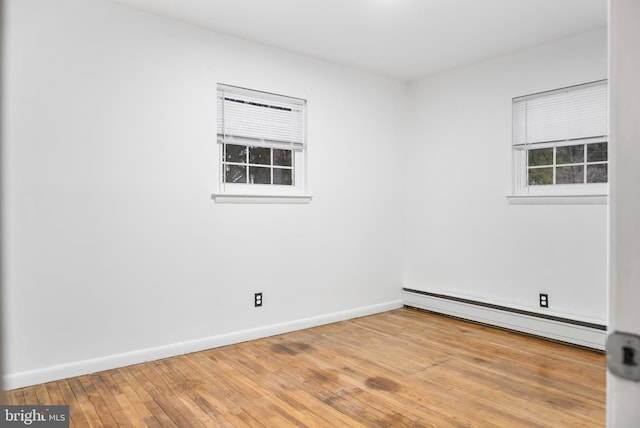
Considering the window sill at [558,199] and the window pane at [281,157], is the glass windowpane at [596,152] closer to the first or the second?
the window sill at [558,199]

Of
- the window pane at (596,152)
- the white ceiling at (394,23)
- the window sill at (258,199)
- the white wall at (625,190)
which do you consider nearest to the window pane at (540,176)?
the window pane at (596,152)

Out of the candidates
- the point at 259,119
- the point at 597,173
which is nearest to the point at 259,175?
the point at 259,119

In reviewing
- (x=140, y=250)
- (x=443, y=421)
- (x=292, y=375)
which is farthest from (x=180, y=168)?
(x=443, y=421)

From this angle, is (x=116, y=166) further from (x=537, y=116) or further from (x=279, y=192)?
(x=537, y=116)

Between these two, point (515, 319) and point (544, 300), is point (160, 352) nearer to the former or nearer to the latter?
point (515, 319)

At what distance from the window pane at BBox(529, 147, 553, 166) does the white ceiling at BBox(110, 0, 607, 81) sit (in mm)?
968

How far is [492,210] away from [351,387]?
2.43m

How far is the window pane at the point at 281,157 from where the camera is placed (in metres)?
4.12

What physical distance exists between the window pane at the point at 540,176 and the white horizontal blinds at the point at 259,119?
2.23 meters

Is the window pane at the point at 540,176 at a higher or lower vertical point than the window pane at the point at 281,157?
lower

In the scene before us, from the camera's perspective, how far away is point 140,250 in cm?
326

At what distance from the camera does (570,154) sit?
382cm

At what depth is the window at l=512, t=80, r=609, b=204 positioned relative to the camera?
361cm

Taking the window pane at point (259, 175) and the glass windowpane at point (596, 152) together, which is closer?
the glass windowpane at point (596, 152)
